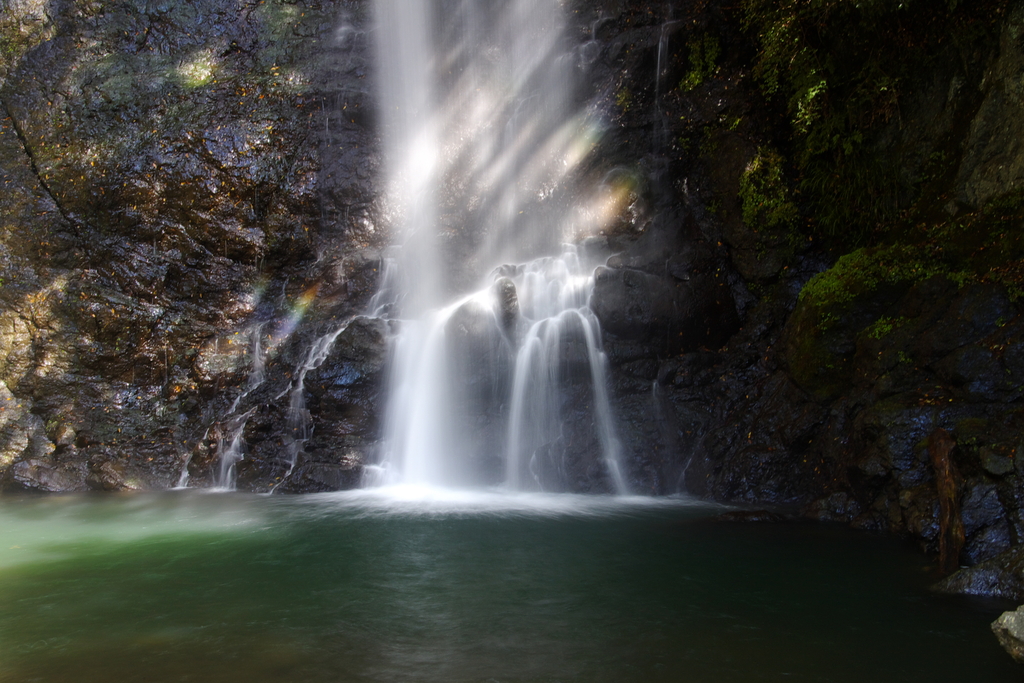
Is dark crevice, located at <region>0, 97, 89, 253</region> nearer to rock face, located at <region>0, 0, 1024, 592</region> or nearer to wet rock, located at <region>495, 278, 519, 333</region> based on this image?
rock face, located at <region>0, 0, 1024, 592</region>

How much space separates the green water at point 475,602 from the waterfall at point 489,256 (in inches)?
74.4

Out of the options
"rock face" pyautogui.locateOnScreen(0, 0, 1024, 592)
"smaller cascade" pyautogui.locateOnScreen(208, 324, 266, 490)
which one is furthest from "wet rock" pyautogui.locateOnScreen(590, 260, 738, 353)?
"smaller cascade" pyautogui.locateOnScreen(208, 324, 266, 490)

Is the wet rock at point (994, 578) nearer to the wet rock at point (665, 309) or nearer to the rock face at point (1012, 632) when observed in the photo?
the rock face at point (1012, 632)

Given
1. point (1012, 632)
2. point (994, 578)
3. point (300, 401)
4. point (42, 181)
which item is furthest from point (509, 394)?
point (42, 181)

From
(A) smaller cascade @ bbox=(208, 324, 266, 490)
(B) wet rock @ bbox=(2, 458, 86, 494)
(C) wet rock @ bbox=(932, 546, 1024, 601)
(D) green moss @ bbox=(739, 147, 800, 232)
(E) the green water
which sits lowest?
(E) the green water

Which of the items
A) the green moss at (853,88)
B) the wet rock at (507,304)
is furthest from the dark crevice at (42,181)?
the green moss at (853,88)

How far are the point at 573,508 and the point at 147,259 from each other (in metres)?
9.05

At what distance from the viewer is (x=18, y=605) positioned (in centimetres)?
496

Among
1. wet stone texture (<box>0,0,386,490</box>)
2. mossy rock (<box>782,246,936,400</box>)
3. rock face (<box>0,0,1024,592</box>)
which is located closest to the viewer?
rock face (<box>0,0,1024,592</box>)

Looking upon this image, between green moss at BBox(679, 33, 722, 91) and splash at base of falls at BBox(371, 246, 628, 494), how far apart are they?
13.5 ft

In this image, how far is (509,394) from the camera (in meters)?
9.84

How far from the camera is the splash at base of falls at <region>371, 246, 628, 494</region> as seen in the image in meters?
9.40

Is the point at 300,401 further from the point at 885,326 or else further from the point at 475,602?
the point at 885,326

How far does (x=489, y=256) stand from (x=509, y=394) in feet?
12.4
